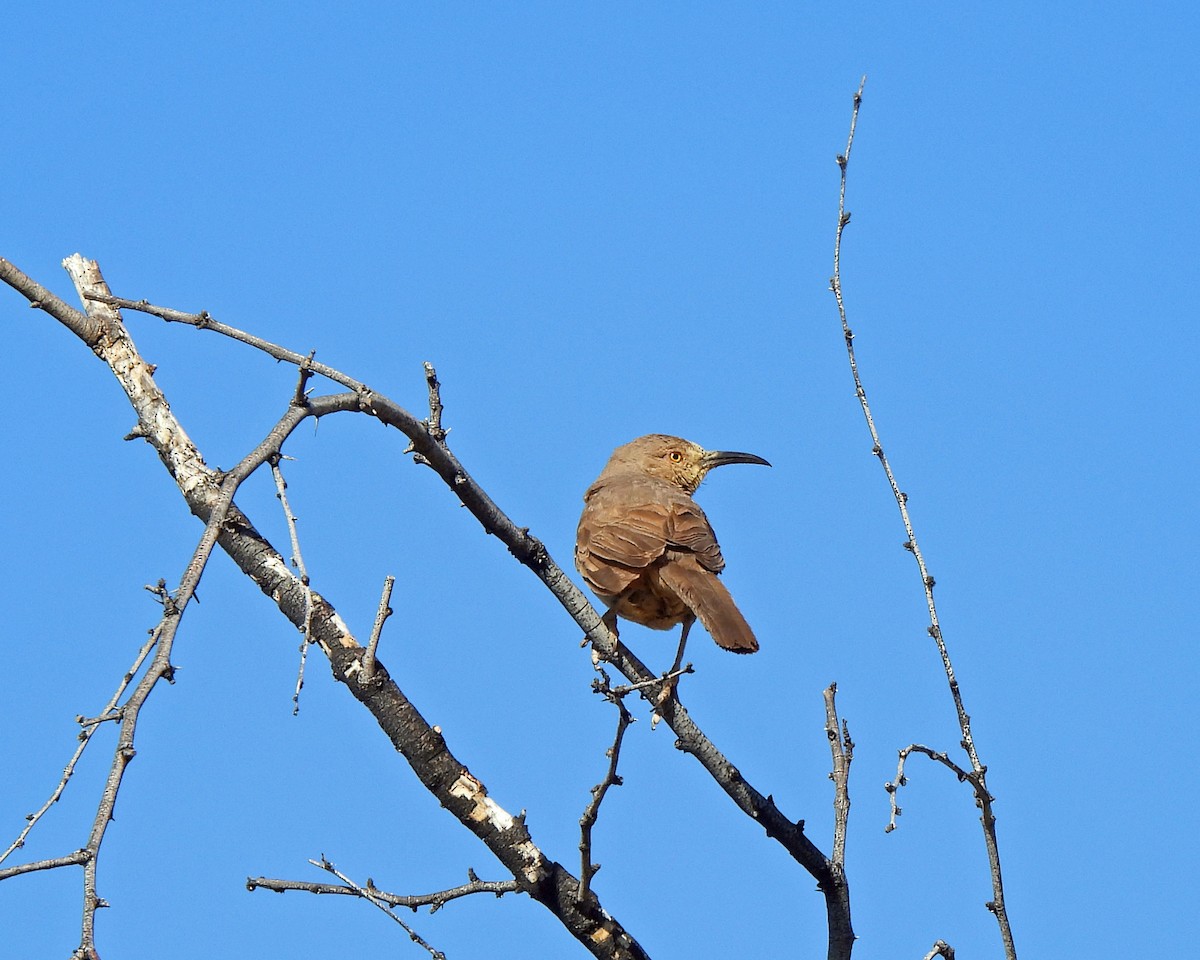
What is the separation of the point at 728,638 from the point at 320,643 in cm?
153

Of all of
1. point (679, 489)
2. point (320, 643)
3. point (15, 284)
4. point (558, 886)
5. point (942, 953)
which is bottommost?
point (942, 953)

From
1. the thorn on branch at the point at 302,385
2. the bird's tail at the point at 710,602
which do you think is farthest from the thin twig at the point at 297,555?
the bird's tail at the point at 710,602

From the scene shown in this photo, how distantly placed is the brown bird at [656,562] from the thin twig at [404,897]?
1.24m

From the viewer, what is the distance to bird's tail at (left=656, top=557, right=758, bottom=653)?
5199mm

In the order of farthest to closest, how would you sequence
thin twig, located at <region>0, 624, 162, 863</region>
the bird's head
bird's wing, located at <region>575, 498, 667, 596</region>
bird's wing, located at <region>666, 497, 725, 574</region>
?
the bird's head → bird's wing, located at <region>666, 497, 725, 574</region> → bird's wing, located at <region>575, 498, 667, 596</region> → thin twig, located at <region>0, 624, 162, 863</region>

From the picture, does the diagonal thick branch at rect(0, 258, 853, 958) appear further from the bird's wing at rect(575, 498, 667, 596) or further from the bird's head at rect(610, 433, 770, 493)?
the bird's head at rect(610, 433, 770, 493)

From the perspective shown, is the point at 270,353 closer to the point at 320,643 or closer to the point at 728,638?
the point at 320,643

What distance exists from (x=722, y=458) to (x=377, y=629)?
11.7ft

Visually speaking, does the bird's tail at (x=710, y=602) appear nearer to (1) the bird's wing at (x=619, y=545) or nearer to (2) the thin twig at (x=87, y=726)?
(1) the bird's wing at (x=619, y=545)

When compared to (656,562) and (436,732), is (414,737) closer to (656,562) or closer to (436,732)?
(436,732)

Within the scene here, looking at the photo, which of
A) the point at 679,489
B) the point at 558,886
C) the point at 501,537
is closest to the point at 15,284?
the point at 501,537

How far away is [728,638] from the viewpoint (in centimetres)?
519

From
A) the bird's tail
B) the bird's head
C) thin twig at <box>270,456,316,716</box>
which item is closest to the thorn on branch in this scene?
thin twig at <box>270,456,316,716</box>

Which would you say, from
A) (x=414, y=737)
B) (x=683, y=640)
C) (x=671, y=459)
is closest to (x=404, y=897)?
(x=414, y=737)
